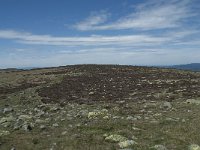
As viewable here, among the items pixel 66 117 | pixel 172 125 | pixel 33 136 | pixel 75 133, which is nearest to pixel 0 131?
pixel 33 136

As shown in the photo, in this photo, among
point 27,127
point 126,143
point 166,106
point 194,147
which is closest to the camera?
point 194,147

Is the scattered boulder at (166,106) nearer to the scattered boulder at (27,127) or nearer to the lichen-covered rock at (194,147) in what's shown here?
the lichen-covered rock at (194,147)

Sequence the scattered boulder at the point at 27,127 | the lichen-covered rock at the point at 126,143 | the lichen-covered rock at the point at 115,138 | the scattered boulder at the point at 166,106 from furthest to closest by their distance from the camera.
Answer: the scattered boulder at the point at 166,106 → the scattered boulder at the point at 27,127 → the lichen-covered rock at the point at 115,138 → the lichen-covered rock at the point at 126,143

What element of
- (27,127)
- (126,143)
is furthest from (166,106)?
(27,127)

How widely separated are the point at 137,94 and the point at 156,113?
518 inches

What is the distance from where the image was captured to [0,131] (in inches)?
762

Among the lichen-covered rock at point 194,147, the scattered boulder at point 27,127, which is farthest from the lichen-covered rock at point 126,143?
the scattered boulder at point 27,127

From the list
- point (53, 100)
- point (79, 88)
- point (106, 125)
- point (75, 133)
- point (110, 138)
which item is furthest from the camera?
A: point (79, 88)

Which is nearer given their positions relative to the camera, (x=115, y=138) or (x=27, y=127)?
(x=115, y=138)

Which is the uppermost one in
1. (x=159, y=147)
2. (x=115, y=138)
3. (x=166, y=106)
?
(x=166, y=106)

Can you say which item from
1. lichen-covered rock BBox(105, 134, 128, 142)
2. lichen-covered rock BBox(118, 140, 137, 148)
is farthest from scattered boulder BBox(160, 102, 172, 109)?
lichen-covered rock BBox(118, 140, 137, 148)

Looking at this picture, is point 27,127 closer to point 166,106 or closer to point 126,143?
point 126,143

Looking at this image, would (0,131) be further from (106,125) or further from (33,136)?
(106,125)

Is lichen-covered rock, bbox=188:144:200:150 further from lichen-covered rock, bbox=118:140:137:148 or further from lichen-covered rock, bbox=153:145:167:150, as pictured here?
lichen-covered rock, bbox=118:140:137:148
